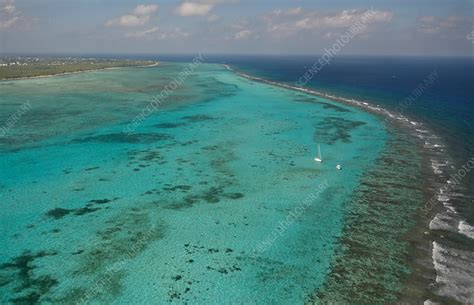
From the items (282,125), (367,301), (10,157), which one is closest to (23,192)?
(10,157)

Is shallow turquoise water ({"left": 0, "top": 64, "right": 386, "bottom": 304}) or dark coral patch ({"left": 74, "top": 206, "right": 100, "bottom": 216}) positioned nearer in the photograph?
shallow turquoise water ({"left": 0, "top": 64, "right": 386, "bottom": 304})

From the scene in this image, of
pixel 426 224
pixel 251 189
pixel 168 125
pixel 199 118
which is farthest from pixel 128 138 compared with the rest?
pixel 426 224

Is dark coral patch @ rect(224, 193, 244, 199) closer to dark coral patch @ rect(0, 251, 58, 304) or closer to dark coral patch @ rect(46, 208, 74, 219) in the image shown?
dark coral patch @ rect(46, 208, 74, 219)

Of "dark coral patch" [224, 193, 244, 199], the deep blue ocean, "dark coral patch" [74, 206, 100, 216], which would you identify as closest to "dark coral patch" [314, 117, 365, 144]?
the deep blue ocean

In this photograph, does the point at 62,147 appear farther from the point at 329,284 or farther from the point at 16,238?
the point at 329,284

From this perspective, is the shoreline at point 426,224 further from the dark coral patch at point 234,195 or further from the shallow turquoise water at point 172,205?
the dark coral patch at point 234,195

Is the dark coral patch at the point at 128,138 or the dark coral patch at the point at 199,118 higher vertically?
the dark coral patch at the point at 199,118

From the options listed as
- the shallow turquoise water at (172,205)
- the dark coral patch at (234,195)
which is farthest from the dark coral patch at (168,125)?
the dark coral patch at (234,195)

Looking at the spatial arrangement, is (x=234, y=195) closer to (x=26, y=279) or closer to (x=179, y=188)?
(x=179, y=188)
